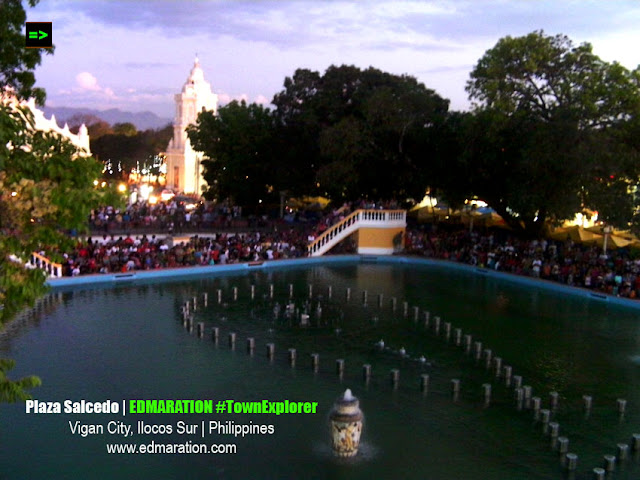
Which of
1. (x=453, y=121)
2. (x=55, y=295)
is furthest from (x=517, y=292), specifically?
(x=55, y=295)

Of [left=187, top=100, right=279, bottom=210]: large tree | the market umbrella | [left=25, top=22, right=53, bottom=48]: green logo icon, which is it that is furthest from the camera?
[left=187, top=100, right=279, bottom=210]: large tree

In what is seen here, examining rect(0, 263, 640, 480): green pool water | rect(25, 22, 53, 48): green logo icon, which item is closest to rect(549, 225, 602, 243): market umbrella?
rect(0, 263, 640, 480): green pool water

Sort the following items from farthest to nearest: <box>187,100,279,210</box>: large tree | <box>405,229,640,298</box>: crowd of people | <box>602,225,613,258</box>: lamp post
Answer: <box>187,100,279,210</box>: large tree < <box>602,225,613,258</box>: lamp post < <box>405,229,640,298</box>: crowd of people

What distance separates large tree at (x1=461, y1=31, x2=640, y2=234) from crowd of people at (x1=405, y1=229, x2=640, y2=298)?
1685mm

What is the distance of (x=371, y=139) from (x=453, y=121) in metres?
4.48

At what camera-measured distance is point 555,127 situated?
29.1 metres

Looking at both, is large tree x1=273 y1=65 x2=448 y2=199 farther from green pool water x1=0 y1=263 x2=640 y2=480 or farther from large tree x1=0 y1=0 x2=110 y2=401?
large tree x1=0 y1=0 x2=110 y2=401

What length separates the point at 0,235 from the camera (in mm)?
6566

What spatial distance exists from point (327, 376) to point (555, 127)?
61.1ft

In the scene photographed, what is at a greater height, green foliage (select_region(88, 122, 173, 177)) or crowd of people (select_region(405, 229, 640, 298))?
green foliage (select_region(88, 122, 173, 177))

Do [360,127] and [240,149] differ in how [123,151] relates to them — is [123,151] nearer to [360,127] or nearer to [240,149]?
[240,149]

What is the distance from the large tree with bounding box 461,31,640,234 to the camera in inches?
1129

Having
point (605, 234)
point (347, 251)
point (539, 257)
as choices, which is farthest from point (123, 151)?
point (605, 234)

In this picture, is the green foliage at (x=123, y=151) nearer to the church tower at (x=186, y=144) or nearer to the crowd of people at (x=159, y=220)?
the church tower at (x=186, y=144)
